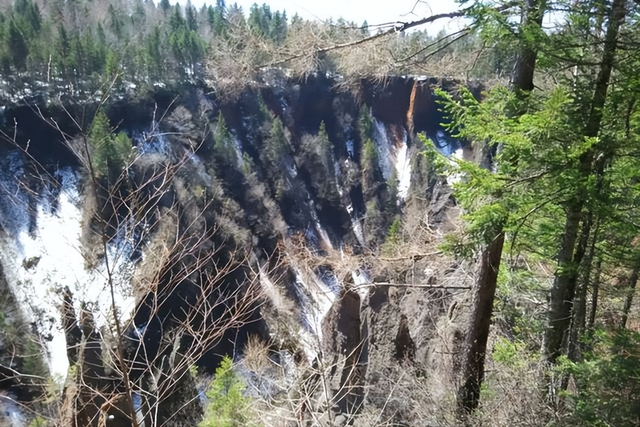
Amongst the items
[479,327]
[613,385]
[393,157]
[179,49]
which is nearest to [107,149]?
[179,49]

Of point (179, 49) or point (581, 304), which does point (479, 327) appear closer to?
point (581, 304)

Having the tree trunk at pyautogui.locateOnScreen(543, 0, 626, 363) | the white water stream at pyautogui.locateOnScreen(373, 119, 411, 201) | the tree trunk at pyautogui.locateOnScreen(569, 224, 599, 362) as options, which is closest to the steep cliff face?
the white water stream at pyautogui.locateOnScreen(373, 119, 411, 201)

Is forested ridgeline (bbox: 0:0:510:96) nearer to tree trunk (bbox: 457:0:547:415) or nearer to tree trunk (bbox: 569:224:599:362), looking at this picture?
tree trunk (bbox: 457:0:547:415)

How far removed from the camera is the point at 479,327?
505 centimetres

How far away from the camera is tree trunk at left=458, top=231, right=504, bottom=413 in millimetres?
4742

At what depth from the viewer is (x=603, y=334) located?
407cm

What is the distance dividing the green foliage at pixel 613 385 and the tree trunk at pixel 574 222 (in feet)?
1.54

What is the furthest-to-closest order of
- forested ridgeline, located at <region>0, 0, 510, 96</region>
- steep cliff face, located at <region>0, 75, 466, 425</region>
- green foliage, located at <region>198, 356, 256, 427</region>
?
steep cliff face, located at <region>0, 75, 466, 425</region>, green foliage, located at <region>198, 356, 256, 427</region>, forested ridgeline, located at <region>0, 0, 510, 96</region>

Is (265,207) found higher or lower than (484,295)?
lower

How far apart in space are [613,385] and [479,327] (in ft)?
4.61

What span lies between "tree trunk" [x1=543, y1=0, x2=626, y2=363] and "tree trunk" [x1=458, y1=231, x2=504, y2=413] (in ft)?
1.96

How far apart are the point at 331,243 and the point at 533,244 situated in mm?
29362

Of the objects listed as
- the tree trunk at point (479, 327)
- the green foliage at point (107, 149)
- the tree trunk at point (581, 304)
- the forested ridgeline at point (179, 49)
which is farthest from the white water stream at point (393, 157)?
the tree trunk at point (479, 327)

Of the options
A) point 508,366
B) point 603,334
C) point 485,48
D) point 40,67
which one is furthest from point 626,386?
point 40,67
